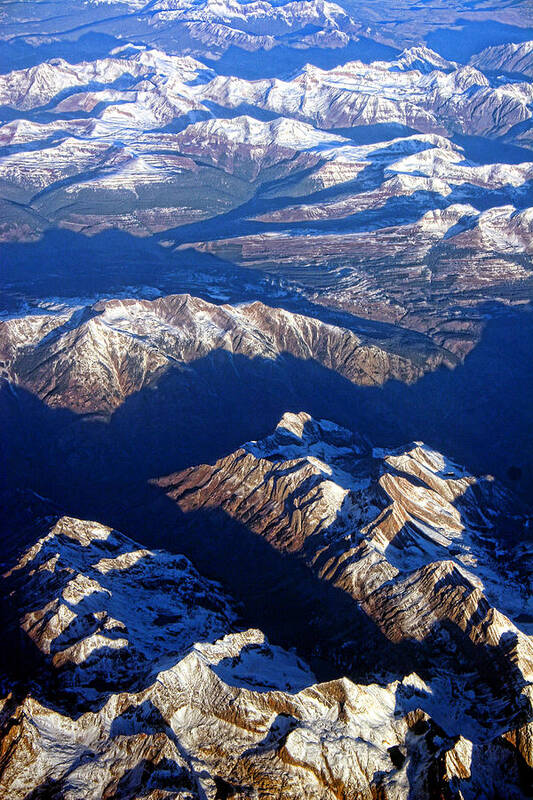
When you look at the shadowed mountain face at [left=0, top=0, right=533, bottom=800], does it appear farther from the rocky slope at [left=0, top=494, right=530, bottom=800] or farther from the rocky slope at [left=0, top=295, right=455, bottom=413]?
the rocky slope at [left=0, top=295, right=455, bottom=413]

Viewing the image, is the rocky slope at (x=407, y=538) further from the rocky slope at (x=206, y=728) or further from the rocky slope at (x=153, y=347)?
the rocky slope at (x=153, y=347)

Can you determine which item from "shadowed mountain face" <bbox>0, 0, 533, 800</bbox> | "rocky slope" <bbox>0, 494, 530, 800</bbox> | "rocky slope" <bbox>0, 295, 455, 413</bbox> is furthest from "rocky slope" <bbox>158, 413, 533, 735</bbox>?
"rocky slope" <bbox>0, 295, 455, 413</bbox>

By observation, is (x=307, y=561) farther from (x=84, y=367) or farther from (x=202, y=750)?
(x=84, y=367)

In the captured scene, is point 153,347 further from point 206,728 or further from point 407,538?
point 206,728

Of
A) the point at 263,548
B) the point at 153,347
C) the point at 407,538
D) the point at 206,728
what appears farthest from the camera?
the point at 153,347

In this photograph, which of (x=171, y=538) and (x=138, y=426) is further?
(x=138, y=426)

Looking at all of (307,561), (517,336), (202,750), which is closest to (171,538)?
(307,561)

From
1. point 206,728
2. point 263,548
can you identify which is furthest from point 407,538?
point 206,728

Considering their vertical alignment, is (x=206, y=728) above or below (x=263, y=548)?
above
